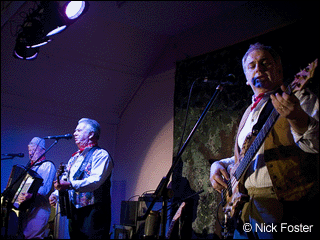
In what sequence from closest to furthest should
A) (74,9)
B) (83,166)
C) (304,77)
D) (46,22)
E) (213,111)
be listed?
(304,77), (83,166), (74,9), (46,22), (213,111)

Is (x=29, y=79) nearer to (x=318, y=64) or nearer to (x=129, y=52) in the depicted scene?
(x=129, y=52)

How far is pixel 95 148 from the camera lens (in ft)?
12.4

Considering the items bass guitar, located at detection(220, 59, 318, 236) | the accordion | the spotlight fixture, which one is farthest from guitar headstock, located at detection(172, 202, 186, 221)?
the spotlight fixture

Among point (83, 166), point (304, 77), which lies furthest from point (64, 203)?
point (304, 77)

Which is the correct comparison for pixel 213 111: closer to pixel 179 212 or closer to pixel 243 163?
pixel 179 212

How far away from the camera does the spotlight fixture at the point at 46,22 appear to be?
4.01m

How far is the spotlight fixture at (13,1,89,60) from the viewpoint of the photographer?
4014 mm

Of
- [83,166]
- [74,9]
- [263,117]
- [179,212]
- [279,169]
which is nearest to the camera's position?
[279,169]

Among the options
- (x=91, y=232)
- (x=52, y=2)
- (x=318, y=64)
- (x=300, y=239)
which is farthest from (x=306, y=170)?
(x=52, y=2)

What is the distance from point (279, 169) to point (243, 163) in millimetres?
303

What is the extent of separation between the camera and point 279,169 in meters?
1.83

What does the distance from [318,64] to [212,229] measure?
3084 millimetres

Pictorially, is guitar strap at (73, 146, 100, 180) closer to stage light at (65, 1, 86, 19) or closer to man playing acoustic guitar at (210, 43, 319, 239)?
stage light at (65, 1, 86, 19)

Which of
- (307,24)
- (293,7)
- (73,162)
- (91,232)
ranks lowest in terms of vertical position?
(91,232)
